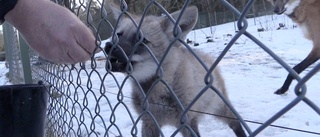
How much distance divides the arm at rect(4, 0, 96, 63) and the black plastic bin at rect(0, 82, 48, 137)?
2.26 ft

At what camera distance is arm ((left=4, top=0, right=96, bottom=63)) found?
1.44 m

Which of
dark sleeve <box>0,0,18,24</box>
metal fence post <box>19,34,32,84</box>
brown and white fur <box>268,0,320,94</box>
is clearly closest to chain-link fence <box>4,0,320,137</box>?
metal fence post <box>19,34,32,84</box>

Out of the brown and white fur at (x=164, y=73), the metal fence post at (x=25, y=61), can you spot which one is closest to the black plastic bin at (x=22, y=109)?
the brown and white fur at (x=164, y=73)

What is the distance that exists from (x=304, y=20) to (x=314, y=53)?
19.9 inches

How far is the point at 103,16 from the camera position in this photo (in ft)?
5.31

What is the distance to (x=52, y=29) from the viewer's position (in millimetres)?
1441

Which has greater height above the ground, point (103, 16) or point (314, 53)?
point (103, 16)

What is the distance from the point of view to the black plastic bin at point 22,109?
2125mm

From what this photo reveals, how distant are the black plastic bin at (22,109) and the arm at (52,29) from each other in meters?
0.69

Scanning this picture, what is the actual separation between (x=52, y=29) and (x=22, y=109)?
89cm

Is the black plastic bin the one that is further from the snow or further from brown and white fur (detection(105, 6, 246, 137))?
brown and white fur (detection(105, 6, 246, 137))

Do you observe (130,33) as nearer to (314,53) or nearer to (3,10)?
(3,10)

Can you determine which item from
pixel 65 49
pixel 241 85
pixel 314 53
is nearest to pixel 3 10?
pixel 65 49

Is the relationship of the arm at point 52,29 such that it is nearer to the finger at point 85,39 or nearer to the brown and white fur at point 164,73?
the finger at point 85,39
